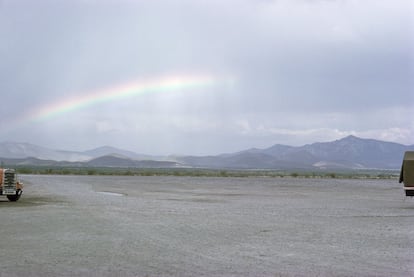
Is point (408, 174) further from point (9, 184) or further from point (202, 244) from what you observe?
point (9, 184)

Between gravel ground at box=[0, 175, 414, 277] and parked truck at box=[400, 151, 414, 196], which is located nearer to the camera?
gravel ground at box=[0, 175, 414, 277]

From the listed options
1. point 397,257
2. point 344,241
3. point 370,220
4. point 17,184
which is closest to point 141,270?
point 397,257

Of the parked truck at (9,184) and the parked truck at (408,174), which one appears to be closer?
the parked truck at (408,174)

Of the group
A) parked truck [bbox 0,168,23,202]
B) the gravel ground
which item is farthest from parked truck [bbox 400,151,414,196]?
parked truck [bbox 0,168,23,202]

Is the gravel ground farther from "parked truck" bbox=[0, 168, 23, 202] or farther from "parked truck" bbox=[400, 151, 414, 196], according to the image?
"parked truck" bbox=[0, 168, 23, 202]

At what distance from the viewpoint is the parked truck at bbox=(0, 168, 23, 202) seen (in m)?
30.8

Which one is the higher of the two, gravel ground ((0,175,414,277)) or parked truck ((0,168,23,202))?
parked truck ((0,168,23,202))

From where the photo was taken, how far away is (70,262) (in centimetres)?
1187

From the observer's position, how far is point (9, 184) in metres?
31.1

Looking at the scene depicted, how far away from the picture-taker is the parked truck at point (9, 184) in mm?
30781

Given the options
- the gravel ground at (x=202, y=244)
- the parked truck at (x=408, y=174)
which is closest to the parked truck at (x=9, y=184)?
the gravel ground at (x=202, y=244)

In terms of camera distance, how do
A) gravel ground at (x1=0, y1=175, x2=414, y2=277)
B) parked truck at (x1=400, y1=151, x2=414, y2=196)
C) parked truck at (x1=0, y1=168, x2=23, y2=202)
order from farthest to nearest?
parked truck at (x1=0, y1=168, x2=23, y2=202) → parked truck at (x1=400, y1=151, x2=414, y2=196) → gravel ground at (x1=0, y1=175, x2=414, y2=277)

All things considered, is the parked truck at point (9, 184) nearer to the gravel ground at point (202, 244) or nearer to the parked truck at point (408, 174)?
the gravel ground at point (202, 244)

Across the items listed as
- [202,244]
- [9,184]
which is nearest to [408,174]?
[202,244]
